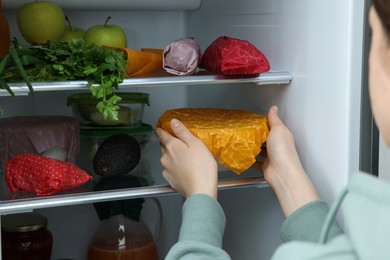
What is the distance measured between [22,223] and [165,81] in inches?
23.2

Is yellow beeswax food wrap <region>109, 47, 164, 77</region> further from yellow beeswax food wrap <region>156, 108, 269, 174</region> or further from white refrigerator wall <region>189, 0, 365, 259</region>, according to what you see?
white refrigerator wall <region>189, 0, 365, 259</region>

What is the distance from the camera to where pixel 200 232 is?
124 cm

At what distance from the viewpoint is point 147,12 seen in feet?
6.70

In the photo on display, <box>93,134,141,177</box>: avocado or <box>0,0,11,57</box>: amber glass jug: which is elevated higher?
<box>0,0,11,57</box>: amber glass jug

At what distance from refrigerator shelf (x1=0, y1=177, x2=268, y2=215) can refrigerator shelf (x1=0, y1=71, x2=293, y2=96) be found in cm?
22

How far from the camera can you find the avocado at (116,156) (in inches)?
63.4

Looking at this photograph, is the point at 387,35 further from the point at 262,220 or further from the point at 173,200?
the point at 173,200

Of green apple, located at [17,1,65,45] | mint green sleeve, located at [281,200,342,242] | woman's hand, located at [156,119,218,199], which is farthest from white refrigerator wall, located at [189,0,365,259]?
green apple, located at [17,1,65,45]

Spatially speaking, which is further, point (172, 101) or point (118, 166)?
point (172, 101)

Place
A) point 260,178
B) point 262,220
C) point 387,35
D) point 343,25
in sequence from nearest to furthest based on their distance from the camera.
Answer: point 387,35 → point 343,25 → point 260,178 → point 262,220

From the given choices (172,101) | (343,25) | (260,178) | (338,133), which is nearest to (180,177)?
(260,178)

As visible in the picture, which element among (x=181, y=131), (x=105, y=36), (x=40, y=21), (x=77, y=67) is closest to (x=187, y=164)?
(x=181, y=131)

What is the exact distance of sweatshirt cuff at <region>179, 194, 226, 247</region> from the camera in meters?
1.23

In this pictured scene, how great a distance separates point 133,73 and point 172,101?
62cm
